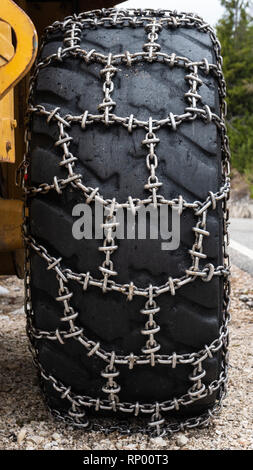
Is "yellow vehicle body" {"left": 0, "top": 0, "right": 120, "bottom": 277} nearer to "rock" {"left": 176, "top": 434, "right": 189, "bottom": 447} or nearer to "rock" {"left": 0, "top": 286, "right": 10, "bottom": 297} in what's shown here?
"rock" {"left": 176, "top": 434, "right": 189, "bottom": 447}

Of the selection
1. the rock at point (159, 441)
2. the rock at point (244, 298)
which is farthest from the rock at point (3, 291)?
the rock at point (159, 441)

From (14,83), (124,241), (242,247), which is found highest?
(14,83)

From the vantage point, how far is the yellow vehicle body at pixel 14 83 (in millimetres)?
1062

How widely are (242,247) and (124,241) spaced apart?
13.1ft

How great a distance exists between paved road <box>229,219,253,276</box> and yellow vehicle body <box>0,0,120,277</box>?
2648 mm

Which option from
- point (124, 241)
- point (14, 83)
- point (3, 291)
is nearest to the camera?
point (14, 83)

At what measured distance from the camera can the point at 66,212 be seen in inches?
51.5

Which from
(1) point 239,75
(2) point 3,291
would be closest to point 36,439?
(2) point 3,291

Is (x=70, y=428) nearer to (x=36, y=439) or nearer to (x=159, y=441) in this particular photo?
(x=36, y=439)

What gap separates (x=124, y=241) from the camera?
126 centimetres

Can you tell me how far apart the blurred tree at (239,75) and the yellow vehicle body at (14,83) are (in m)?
14.4

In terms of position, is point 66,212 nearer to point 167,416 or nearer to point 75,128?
point 75,128

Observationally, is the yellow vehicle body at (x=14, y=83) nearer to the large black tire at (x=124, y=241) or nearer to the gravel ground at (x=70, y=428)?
the large black tire at (x=124, y=241)
